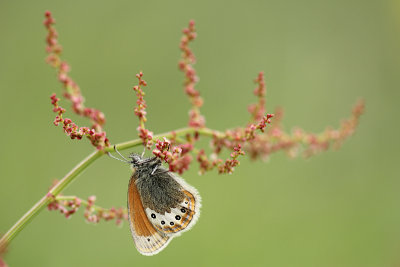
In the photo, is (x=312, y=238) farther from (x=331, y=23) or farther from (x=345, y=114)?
(x=331, y=23)

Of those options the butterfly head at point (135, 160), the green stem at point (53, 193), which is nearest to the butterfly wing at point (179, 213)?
the butterfly head at point (135, 160)

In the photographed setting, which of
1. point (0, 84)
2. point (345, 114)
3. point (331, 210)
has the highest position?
point (345, 114)

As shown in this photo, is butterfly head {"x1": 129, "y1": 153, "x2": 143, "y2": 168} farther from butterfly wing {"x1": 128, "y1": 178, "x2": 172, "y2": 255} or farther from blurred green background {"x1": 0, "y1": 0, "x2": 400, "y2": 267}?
blurred green background {"x1": 0, "y1": 0, "x2": 400, "y2": 267}

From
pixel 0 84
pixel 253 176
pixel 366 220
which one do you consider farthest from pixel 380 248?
pixel 0 84

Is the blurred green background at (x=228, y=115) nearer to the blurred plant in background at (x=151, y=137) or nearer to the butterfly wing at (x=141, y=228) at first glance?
the butterfly wing at (x=141, y=228)

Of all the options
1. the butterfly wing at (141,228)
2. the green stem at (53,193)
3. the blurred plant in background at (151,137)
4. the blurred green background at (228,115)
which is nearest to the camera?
the green stem at (53,193)

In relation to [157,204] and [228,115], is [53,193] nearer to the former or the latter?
[157,204]

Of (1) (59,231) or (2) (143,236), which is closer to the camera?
(2) (143,236)
